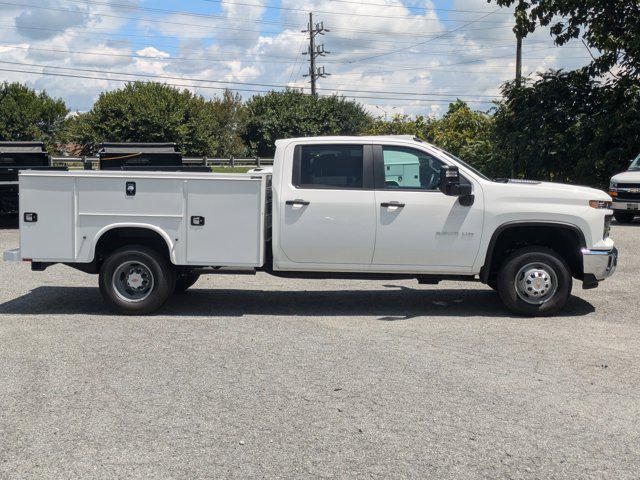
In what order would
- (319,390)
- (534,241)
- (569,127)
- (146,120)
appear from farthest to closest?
(146,120)
(569,127)
(534,241)
(319,390)

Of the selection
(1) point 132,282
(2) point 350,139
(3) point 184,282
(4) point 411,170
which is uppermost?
(2) point 350,139

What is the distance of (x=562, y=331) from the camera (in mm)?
8008

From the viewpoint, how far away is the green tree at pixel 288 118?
73250mm

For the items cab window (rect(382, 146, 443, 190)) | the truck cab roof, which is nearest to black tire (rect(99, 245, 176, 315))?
the truck cab roof

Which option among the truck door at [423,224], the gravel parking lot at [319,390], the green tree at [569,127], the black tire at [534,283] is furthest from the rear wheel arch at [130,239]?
the green tree at [569,127]

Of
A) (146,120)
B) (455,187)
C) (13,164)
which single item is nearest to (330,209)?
(455,187)

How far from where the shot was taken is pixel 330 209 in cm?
847

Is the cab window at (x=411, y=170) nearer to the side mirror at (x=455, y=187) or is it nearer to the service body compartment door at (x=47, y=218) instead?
the side mirror at (x=455, y=187)

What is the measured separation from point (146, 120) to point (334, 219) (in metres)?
63.0

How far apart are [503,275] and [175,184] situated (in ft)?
12.3

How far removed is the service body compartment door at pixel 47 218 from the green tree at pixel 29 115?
2818 inches

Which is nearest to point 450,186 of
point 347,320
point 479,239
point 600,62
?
point 479,239

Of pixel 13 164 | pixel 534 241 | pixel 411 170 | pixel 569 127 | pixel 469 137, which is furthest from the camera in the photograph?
pixel 469 137

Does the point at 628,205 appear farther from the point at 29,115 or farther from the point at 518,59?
the point at 29,115
